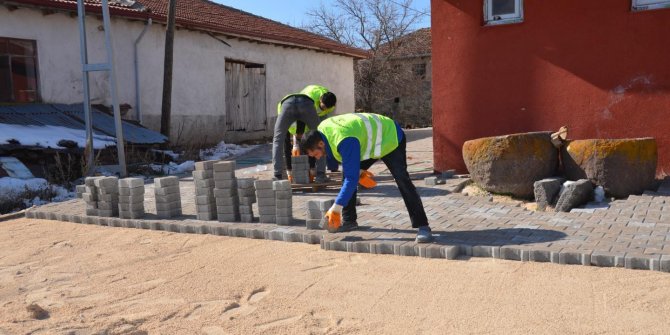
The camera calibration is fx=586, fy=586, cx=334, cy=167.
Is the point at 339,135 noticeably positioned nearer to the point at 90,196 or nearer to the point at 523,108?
the point at 90,196

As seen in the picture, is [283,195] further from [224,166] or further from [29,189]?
[29,189]

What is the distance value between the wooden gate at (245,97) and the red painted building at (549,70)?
378 inches

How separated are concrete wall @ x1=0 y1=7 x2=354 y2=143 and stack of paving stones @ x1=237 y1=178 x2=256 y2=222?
26.7 feet

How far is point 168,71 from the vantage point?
45.3ft

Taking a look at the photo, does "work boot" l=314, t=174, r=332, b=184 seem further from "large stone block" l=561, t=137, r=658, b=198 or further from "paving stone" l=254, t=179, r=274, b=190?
"large stone block" l=561, t=137, r=658, b=198

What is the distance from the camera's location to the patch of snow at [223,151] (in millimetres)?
14663

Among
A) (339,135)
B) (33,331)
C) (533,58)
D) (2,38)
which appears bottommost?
(33,331)

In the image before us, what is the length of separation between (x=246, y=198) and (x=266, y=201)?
0.25 m

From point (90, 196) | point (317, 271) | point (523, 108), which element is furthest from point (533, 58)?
point (90, 196)

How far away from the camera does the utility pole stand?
44.8ft

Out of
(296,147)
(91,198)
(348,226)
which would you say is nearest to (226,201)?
(348,226)

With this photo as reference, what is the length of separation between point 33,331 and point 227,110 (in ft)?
46.3

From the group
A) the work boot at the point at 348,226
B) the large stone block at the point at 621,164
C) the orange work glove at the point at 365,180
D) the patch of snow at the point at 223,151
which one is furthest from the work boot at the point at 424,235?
the patch of snow at the point at 223,151

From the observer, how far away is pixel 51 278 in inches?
190
